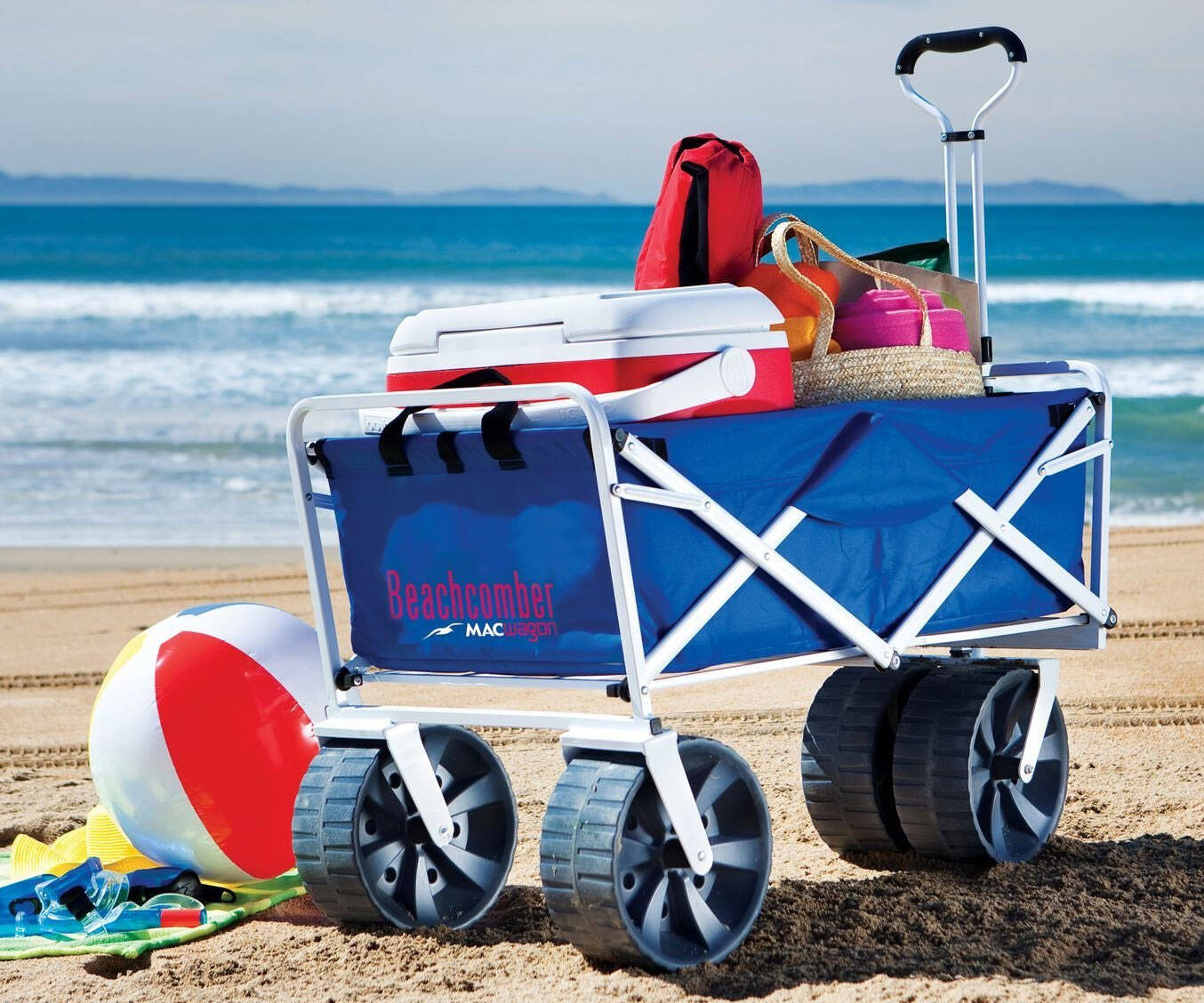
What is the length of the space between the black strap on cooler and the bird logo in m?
0.34

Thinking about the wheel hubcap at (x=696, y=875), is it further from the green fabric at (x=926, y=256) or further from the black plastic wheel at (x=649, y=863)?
the green fabric at (x=926, y=256)

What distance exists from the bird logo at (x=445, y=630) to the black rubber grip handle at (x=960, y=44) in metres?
2.10

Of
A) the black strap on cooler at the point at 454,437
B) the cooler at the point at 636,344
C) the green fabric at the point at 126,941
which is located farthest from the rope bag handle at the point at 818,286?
the green fabric at the point at 126,941

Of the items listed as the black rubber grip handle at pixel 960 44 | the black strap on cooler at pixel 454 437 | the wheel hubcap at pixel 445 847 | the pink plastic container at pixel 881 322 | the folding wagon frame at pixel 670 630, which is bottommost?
the wheel hubcap at pixel 445 847

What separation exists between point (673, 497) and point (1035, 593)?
1326 millimetres

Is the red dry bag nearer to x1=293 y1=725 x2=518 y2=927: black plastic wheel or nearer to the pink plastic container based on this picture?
the pink plastic container

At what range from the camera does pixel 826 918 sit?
3.66 m

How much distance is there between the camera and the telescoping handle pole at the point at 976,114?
4.26 metres

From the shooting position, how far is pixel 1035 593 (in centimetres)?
402

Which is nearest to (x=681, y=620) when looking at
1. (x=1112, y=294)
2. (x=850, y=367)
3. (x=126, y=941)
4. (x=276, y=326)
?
(x=850, y=367)

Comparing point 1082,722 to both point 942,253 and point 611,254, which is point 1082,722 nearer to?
point 942,253

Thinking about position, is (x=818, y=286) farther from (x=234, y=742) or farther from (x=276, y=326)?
(x=276, y=326)

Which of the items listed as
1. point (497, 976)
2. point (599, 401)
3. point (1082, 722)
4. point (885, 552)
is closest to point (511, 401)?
point (599, 401)

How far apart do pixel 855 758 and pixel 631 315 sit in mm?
1534
